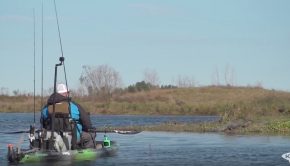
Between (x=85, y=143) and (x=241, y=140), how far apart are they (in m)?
8.79

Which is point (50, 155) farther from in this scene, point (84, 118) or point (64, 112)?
point (84, 118)

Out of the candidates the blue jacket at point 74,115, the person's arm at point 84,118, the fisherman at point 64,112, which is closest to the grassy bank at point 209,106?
the person's arm at point 84,118

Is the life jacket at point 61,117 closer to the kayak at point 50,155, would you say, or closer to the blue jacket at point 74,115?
the blue jacket at point 74,115

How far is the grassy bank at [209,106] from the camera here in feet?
114

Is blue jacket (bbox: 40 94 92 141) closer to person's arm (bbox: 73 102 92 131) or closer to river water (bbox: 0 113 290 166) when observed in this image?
person's arm (bbox: 73 102 92 131)

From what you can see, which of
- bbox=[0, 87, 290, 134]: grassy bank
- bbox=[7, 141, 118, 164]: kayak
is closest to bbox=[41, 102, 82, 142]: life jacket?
bbox=[7, 141, 118, 164]: kayak

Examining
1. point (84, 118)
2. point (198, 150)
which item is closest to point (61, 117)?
point (84, 118)

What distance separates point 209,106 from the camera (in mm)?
76250

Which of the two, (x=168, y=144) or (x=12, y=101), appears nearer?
(x=168, y=144)

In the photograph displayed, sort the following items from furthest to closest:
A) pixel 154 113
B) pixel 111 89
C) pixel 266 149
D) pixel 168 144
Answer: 1. pixel 111 89
2. pixel 154 113
3. pixel 168 144
4. pixel 266 149

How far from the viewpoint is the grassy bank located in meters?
34.7

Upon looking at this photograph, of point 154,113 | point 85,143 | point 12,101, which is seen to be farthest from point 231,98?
point 85,143

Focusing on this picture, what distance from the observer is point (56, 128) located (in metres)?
19.5

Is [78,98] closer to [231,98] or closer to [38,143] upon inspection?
[231,98]
